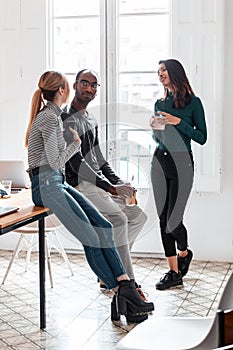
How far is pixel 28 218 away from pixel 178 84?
1.71 m

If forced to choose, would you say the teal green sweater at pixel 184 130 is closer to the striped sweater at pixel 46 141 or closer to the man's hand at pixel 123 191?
the man's hand at pixel 123 191

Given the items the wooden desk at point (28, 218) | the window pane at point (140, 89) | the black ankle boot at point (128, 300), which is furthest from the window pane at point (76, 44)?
the black ankle boot at point (128, 300)

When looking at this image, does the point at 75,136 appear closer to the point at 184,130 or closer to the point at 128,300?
the point at 184,130

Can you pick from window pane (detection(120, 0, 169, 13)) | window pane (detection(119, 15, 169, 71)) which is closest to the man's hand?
window pane (detection(119, 15, 169, 71))

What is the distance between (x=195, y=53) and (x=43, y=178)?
2.14 m

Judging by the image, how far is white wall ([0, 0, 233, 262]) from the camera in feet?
18.9

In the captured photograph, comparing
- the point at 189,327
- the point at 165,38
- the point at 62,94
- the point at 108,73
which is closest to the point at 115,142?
the point at 108,73

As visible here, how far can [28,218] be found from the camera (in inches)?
155

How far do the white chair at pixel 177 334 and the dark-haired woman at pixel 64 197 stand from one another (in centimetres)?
136

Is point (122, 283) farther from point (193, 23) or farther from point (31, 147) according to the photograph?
point (193, 23)

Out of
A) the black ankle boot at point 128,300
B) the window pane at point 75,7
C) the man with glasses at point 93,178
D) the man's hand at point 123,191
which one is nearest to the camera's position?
Answer: the black ankle boot at point 128,300

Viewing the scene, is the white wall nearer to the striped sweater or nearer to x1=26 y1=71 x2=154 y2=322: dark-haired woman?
x1=26 y1=71 x2=154 y2=322: dark-haired woman

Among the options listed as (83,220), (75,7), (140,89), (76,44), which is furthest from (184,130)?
(75,7)

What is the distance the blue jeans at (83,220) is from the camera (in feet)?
13.8
